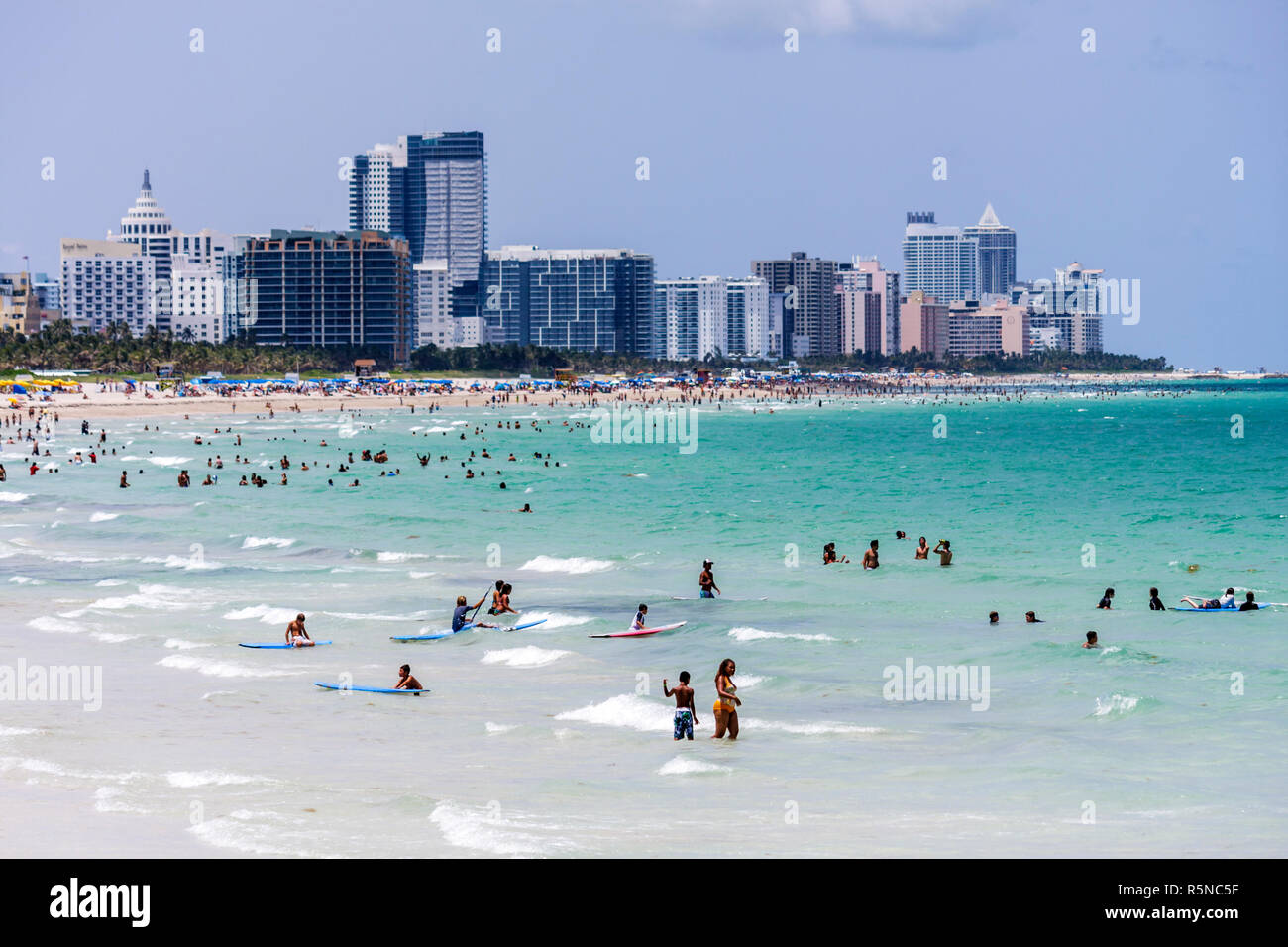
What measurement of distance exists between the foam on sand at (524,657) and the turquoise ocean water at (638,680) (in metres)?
0.11

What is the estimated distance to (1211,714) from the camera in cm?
2152

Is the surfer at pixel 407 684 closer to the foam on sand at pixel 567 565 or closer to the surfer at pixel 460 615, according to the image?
the surfer at pixel 460 615

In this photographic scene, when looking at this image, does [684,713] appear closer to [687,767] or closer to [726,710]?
[726,710]

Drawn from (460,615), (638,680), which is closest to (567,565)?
(460,615)

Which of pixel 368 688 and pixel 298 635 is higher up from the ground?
pixel 298 635

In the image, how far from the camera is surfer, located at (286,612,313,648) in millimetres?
26844

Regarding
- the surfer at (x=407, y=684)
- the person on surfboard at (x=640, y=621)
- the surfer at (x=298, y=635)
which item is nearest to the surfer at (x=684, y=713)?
the surfer at (x=407, y=684)

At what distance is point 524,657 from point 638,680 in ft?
10.6

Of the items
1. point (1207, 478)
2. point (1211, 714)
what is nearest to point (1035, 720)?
point (1211, 714)

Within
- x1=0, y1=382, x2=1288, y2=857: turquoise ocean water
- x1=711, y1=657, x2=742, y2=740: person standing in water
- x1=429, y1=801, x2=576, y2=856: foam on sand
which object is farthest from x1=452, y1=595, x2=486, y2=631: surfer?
x1=429, y1=801, x2=576, y2=856: foam on sand

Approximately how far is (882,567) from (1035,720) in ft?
61.8

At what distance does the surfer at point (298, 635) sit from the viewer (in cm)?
2684

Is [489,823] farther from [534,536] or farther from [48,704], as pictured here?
[534,536]

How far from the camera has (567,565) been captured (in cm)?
4091
